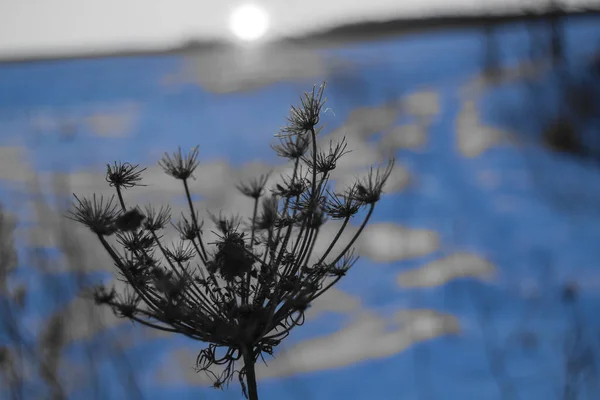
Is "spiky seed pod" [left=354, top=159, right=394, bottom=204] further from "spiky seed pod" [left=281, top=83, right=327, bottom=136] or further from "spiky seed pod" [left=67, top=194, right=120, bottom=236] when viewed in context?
"spiky seed pod" [left=67, top=194, right=120, bottom=236]

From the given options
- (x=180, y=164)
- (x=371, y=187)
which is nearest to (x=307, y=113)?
(x=371, y=187)

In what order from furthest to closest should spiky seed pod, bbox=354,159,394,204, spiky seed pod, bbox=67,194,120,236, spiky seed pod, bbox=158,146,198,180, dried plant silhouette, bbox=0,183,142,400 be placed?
dried plant silhouette, bbox=0,183,142,400 → spiky seed pod, bbox=158,146,198,180 → spiky seed pod, bbox=354,159,394,204 → spiky seed pod, bbox=67,194,120,236

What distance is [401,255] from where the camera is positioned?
7531 mm

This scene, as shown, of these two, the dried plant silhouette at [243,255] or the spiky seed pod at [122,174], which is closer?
the dried plant silhouette at [243,255]

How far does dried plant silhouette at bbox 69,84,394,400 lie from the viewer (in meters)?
1.46

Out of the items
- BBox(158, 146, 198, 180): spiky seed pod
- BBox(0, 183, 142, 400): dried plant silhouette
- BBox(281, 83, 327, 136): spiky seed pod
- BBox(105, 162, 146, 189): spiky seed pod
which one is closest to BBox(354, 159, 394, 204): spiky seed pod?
BBox(281, 83, 327, 136): spiky seed pod

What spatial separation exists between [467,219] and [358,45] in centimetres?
271

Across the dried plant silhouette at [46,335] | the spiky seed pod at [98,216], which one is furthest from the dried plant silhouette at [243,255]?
the dried plant silhouette at [46,335]

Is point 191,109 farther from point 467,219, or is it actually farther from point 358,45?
point 467,219

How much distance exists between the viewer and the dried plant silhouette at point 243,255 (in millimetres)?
1458

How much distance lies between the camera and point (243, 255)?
4.90ft

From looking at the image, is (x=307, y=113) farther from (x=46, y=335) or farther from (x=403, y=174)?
(x=403, y=174)

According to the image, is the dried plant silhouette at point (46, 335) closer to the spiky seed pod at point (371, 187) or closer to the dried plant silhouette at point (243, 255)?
the dried plant silhouette at point (243, 255)

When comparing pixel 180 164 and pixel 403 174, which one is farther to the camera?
pixel 403 174
